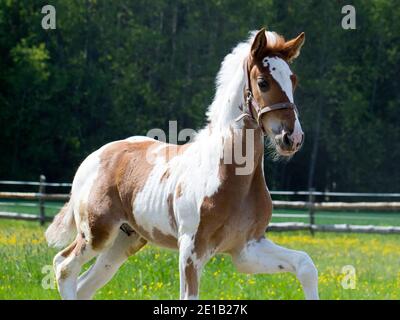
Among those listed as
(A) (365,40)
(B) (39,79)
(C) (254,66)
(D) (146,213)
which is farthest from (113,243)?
(A) (365,40)

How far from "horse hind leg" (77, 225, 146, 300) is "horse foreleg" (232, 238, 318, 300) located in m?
1.35

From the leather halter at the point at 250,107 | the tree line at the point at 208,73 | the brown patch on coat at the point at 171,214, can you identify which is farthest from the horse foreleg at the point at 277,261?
the tree line at the point at 208,73

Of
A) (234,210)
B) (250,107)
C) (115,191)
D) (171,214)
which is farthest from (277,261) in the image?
(115,191)

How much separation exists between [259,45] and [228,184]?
995mm

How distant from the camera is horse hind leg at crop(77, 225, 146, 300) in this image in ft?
23.2

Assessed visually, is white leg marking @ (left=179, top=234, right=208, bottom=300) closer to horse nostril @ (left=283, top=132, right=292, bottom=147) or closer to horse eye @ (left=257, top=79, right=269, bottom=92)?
horse nostril @ (left=283, top=132, right=292, bottom=147)

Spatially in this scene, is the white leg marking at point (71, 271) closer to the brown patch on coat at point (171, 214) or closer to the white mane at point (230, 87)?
the brown patch on coat at point (171, 214)

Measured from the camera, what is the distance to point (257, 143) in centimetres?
600

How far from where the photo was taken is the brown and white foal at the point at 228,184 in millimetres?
5762

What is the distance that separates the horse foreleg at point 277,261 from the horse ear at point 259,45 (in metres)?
1.33

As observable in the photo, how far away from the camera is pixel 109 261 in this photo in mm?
7082

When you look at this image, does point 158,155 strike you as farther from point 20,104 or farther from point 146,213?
point 20,104

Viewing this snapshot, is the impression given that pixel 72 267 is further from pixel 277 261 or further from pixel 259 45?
pixel 259 45

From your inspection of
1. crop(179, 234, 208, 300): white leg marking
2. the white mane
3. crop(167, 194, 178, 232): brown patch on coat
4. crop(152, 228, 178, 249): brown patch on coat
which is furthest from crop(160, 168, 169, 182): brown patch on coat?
crop(179, 234, 208, 300): white leg marking
